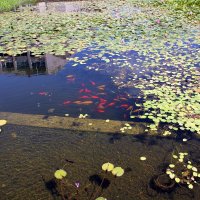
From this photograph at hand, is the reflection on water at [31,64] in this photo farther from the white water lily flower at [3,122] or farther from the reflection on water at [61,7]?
the reflection on water at [61,7]

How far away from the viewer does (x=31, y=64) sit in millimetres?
6660

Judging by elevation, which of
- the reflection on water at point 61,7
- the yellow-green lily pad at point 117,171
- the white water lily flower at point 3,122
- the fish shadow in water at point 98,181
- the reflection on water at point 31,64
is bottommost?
the reflection on water at point 61,7

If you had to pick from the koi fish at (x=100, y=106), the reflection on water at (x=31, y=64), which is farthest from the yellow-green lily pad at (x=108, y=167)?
the reflection on water at (x=31, y=64)

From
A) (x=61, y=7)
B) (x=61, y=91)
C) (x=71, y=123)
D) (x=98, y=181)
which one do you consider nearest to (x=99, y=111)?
(x=71, y=123)

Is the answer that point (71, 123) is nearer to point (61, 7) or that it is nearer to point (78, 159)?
point (78, 159)

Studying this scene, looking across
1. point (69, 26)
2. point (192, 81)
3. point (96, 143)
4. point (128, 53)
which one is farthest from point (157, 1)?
point (96, 143)

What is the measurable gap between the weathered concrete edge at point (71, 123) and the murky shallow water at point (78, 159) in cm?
11

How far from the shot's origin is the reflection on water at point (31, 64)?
639 cm

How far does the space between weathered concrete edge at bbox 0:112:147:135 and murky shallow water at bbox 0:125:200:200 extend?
111 millimetres

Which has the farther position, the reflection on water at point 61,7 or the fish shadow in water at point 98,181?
the reflection on water at point 61,7

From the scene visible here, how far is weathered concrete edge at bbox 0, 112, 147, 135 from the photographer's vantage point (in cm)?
404

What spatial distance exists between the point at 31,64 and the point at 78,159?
381 centimetres

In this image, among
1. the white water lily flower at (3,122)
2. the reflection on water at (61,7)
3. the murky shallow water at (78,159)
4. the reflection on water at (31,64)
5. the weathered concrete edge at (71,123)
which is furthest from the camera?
the reflection on water at (61,7)

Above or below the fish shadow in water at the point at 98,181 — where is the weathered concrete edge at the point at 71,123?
above
